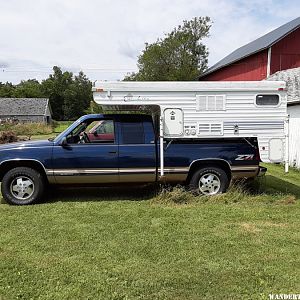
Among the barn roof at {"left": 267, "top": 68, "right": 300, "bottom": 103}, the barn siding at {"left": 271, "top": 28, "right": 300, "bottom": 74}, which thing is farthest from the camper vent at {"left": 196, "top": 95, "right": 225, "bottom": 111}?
the barn siding at {"left": 271, "top": 28, "right": 300, "bottom": 74}


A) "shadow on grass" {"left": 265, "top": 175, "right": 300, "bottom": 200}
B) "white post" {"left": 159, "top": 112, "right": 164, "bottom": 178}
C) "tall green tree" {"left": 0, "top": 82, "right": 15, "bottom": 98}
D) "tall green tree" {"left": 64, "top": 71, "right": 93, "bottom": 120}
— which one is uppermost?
"tall green tree" {"left": 0, "top": 82, "right": 15, "bottom": 98}

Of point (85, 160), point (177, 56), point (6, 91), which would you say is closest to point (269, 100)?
point (85, 160)

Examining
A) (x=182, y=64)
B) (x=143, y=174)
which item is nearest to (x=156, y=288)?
(x=143, y=174)

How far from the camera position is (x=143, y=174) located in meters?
7.27

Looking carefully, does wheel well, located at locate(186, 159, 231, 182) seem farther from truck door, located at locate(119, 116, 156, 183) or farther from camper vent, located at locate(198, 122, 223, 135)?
truck door, located at locate(119, 116, 156, 183)

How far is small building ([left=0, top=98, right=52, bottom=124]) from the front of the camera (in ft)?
204

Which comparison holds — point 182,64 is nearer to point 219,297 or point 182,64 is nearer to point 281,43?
point 281,43

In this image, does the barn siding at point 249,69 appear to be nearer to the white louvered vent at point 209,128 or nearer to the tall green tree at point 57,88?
the white louvered vent at point 209,128

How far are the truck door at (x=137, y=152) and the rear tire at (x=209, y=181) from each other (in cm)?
89

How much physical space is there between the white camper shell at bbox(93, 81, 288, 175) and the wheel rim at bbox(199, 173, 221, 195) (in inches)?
33.6

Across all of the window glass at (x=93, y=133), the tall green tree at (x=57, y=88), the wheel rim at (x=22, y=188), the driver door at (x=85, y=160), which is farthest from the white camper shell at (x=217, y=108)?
the tall green tree at (x=57, y=88)

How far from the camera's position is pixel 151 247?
15.8ft

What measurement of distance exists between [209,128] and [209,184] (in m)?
1.19

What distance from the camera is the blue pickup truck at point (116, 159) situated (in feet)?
23.1
